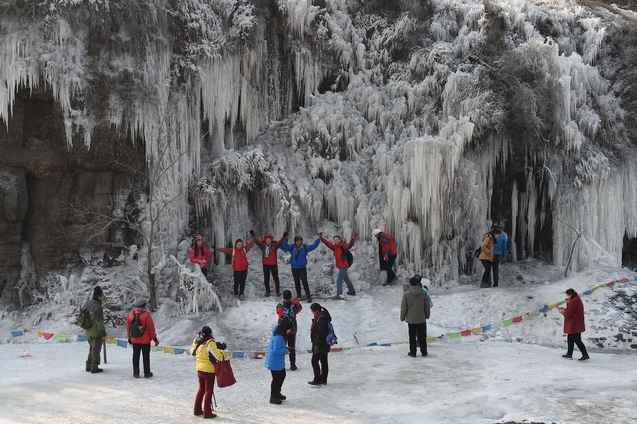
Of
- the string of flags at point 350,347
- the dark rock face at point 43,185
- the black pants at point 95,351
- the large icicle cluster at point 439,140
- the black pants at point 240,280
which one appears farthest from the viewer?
the large icicle cluster at point 439,140

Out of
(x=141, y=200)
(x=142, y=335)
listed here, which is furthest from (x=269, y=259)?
(x=142, y=335)

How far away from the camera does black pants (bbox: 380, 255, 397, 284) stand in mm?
17594

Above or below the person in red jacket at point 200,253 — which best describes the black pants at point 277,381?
below

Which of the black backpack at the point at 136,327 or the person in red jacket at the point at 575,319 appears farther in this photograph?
the person in red jacket at the point at 575,319

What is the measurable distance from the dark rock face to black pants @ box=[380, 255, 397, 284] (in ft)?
22.4

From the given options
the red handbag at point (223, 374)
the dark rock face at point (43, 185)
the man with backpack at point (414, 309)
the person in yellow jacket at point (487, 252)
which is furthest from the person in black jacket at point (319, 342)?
the dark rock face at point (43, 185)

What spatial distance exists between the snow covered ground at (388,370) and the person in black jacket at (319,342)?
27 centimetres

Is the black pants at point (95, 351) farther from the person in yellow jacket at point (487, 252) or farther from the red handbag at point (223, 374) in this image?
the person in yellow jacket at point (487, 252)

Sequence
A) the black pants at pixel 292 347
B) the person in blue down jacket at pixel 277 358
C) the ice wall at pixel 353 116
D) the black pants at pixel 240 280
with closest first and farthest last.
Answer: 1. the person in blue down jacket at pixel 277 358
2. the black pants at pixel 292 347
3. the black pants at pixel 240 280
4. the ice wall at pixel 353 116

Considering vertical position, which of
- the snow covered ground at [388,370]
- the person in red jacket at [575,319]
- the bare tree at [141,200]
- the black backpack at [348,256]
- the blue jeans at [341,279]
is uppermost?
the bare tree at [141,200]

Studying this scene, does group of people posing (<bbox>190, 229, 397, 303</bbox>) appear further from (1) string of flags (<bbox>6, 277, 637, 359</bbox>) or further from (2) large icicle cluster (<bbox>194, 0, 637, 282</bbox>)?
(1) string of flags (<bbox>6, 277, 637, 359</bbox>)

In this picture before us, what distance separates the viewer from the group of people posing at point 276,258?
16.5 m

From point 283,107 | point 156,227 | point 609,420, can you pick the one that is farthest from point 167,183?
point 609,420

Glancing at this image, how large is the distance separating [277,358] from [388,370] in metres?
2.81
